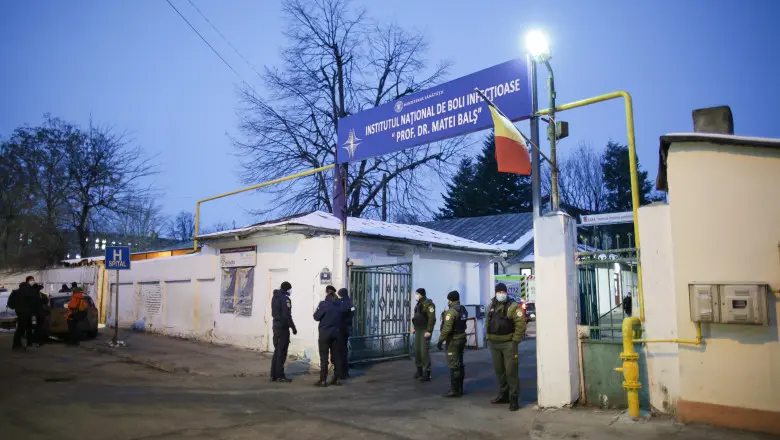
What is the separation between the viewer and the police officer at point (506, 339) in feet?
26.1

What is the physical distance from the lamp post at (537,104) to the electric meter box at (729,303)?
2432mm

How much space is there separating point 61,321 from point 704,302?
668 inches

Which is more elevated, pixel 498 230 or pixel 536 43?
pixel 536 43

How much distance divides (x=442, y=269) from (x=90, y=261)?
17.3m

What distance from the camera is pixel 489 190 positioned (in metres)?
49.1

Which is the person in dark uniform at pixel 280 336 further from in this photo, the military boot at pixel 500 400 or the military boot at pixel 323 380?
the military boot at pixel 500 400

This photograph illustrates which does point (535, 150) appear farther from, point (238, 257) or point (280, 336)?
point (238, 257)

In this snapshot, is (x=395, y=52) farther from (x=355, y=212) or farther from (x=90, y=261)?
(x=90, y=261)

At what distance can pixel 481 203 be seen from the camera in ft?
161

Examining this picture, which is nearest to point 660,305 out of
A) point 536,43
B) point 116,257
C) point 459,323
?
point 459,323

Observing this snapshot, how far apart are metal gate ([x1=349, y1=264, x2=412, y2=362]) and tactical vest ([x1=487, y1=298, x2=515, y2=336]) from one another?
513cm

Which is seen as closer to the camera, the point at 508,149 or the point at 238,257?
the point at 508,149

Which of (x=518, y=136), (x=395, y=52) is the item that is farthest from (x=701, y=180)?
(x=395, y=52)

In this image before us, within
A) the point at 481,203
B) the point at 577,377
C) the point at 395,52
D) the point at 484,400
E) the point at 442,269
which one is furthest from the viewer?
the point at 481,203
